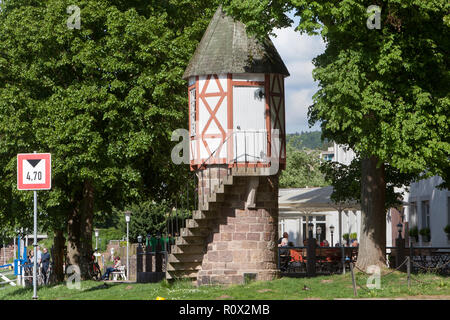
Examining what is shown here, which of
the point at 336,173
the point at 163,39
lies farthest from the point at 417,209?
the point at 163,39

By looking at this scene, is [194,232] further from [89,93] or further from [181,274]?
[89,93]

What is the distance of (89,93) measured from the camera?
100 ft

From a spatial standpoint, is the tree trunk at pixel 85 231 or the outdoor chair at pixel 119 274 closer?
the tree trunk at pixel 85 231

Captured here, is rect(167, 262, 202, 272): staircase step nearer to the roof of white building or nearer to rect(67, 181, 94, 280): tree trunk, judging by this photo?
the roof of white building

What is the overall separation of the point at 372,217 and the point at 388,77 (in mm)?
4879

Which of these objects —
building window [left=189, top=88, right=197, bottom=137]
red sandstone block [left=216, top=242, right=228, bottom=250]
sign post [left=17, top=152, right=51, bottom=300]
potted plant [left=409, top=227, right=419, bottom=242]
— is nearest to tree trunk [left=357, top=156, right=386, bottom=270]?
red sandstone block [left=216, top=242, right=228, bottom=250]

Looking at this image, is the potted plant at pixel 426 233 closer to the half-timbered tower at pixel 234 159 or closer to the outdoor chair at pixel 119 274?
the outdoor chair at pixel 119 274

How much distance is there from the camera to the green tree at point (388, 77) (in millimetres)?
23016

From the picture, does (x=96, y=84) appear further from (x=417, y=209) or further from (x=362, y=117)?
(x=417, y=209)

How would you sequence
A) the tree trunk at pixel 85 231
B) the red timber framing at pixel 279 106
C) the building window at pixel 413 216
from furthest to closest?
1. the building window at pixel 413 216
2. the tree trunk at pixel 85 231
3. the red timber framing at pixel 279 106

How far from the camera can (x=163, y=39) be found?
3127cm

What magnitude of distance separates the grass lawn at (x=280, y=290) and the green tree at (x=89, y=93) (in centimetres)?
470

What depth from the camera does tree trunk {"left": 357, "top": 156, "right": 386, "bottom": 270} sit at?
1045 inches

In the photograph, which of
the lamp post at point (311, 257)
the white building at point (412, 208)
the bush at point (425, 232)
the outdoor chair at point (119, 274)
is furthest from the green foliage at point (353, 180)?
the outdoor chair at point (119, 274)
